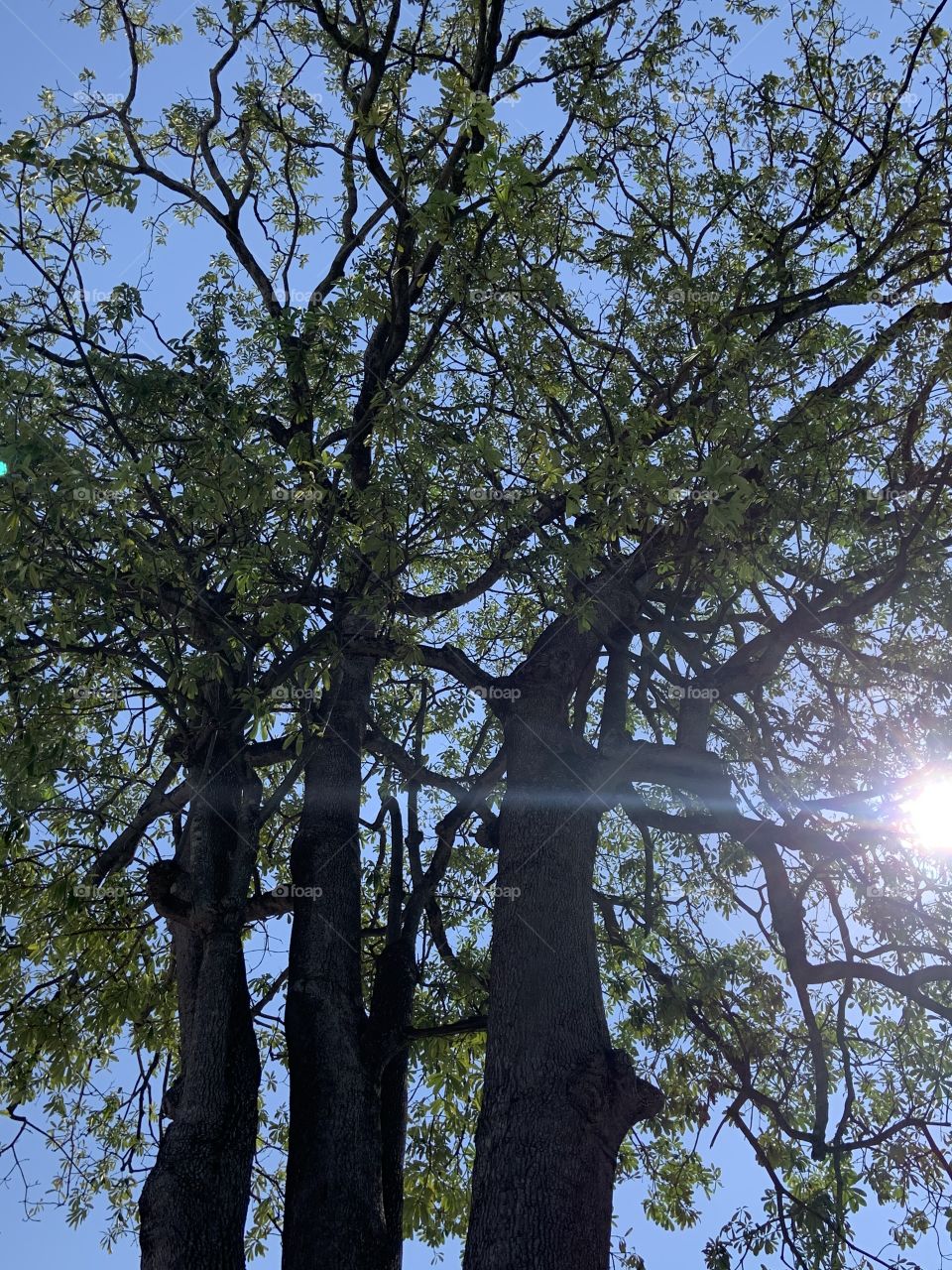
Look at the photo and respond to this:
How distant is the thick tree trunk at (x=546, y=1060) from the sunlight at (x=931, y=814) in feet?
7.01

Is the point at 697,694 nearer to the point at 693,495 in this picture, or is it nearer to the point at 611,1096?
the point at 693,495

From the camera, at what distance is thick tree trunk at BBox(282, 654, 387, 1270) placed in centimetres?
591

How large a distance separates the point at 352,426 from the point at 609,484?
2194 mm

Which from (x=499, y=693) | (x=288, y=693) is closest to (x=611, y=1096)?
(x=499, y=693)

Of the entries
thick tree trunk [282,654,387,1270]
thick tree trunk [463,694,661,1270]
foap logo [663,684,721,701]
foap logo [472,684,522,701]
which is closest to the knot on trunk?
thick tree trunk [463,694,661,1270]

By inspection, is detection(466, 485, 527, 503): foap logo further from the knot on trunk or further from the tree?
the knot on trunk

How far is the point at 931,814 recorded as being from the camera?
742 cm

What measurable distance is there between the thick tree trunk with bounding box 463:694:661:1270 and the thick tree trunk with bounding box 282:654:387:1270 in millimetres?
918

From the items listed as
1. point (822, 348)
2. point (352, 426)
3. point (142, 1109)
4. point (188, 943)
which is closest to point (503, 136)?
point (352, 426)

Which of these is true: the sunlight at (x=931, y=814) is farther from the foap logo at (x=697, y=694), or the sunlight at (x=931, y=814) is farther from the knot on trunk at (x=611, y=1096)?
the knot on trunk at (x=611, y=1096)

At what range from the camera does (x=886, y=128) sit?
8.09 m

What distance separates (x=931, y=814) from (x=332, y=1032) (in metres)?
4.17

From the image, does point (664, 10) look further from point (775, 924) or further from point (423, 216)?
point (775, 924)

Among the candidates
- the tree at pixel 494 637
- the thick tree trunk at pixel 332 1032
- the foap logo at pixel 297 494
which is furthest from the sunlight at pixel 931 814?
the foap logo at pixel 297 494
